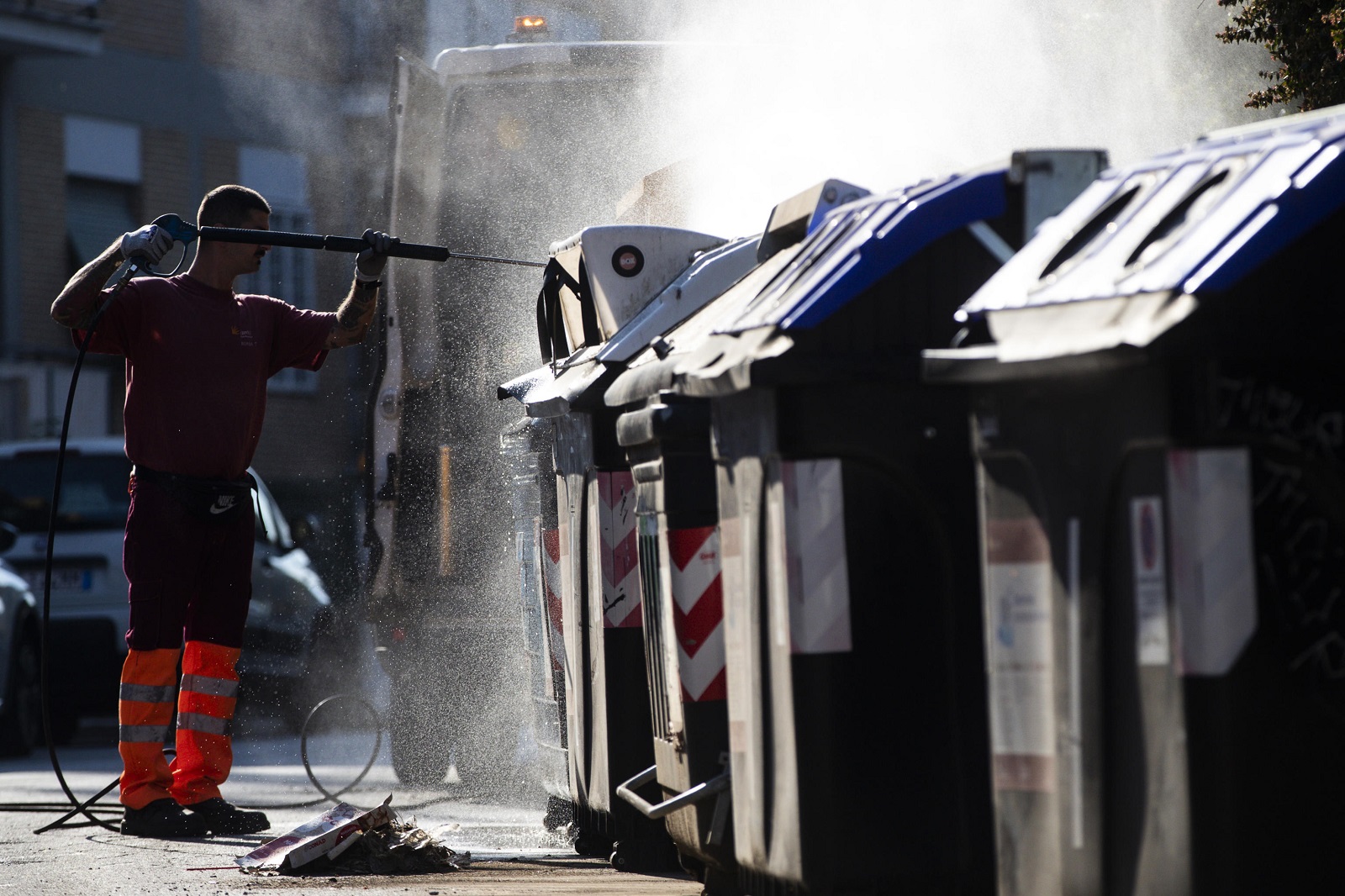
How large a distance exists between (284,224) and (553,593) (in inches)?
650

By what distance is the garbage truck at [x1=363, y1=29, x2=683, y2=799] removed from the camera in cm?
774

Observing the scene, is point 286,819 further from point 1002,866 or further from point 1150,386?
point 1150,386

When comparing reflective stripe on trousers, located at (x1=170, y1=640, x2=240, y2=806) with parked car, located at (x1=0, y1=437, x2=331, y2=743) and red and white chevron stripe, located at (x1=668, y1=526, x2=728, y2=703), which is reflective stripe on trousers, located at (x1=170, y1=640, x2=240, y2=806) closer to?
red and white chevron stripe, located at (x1=668, y1=526, x2=728, y2=703)

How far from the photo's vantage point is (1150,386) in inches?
116

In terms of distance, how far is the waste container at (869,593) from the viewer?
372cm

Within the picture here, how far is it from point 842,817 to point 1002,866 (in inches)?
17.4

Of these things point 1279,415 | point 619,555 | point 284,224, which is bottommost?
point 619,555

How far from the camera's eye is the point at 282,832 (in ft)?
20.1

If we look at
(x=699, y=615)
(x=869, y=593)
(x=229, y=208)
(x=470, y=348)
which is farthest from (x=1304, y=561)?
(x=470, y=348)

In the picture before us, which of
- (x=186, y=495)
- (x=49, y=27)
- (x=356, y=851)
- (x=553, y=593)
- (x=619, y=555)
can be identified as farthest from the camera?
(x=49, y=27)

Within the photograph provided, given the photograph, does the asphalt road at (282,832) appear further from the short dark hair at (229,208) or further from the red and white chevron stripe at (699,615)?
the short dark hair at (229,208)

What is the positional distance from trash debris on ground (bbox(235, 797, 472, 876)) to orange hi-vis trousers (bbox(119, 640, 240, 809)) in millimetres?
717

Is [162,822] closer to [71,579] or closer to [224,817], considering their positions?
[224,817]

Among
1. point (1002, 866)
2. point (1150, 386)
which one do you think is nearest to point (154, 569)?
point (1002, 866)
